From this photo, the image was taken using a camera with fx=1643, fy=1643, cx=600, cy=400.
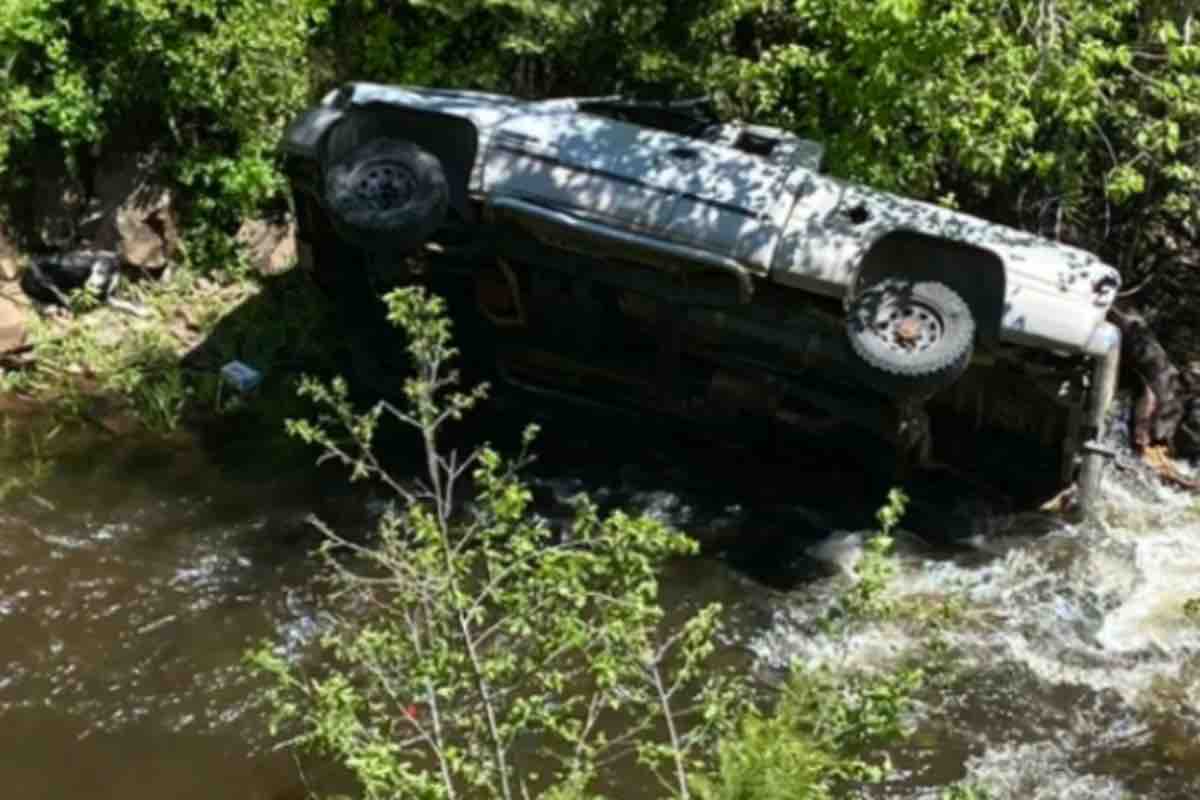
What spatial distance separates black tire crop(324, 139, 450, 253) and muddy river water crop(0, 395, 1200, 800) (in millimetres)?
1331

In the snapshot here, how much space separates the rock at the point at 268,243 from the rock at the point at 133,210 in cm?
46

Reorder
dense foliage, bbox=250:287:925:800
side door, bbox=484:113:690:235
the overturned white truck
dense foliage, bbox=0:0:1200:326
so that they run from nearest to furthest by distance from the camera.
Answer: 1. dense foliage, bbox=250:287:925:800
2. the overturned white truck
3. side door, bbox=484:113:690:235
4. dense foliage, bbox=0:0:1200:326

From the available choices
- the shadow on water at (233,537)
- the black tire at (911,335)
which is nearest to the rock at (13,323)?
the shadow on water at (233,537)

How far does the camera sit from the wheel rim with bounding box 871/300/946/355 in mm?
7102

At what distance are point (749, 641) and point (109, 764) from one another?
266 centimetres

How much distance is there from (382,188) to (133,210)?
8.22 ft

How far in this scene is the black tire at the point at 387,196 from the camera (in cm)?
745

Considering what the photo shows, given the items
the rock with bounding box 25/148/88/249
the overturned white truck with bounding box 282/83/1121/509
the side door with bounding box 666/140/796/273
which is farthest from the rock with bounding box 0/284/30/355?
the side door with bounding box 666/140/796/273

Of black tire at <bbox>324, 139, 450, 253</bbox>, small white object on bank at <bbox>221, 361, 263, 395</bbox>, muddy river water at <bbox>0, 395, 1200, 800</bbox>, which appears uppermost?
black tire at <bbox>324, 139, 450, 253</bbox>

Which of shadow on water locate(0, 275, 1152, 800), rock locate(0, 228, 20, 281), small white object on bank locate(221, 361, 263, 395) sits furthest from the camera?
rock locate(0, 228, 20, 281)

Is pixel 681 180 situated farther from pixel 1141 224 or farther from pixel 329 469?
pixel 1141 224

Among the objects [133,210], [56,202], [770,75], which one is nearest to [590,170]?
[770,75]

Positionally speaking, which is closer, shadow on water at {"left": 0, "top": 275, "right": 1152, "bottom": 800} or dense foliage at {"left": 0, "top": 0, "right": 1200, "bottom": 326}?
shadow on water at {"left": 0, "top": 275, "right": 1152, "bottom": 800}

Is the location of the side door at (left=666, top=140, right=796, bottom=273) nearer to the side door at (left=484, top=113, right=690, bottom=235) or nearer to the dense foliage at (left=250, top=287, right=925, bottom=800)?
the side door at (left=484, top=113, right=690, bottom=235)
